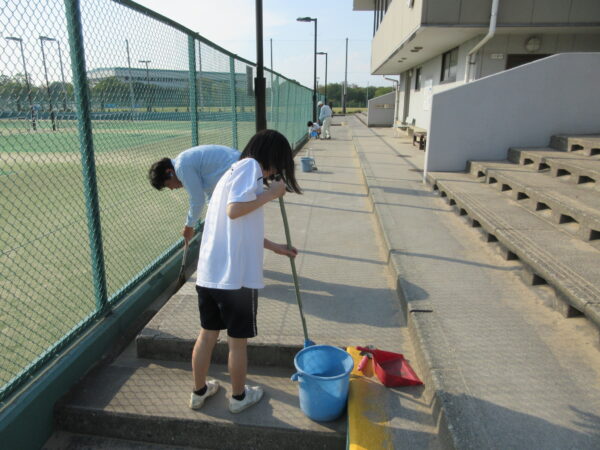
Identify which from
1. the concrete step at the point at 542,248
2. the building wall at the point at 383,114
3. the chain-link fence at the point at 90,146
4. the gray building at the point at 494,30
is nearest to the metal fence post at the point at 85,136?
the chain-link fence at the point at 90,146

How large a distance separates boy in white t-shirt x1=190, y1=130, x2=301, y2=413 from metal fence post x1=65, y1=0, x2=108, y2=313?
3.90ft

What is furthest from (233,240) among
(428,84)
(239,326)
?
(428,84)

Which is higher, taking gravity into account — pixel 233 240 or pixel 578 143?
pixel 578 143

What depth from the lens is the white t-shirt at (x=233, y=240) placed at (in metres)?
2.16

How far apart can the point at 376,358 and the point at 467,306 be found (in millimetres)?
982

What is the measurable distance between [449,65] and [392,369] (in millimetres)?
11243

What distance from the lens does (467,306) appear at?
3281 mm

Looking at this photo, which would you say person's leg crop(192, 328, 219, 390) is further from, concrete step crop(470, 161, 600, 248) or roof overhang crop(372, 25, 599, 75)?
roof overhang crop(372, 25, 599, 75)

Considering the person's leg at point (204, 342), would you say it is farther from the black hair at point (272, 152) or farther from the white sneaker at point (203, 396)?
the black hair at point (272, 152)

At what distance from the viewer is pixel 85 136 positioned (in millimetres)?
2906

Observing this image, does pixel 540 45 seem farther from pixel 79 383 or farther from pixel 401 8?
pixel 79 383

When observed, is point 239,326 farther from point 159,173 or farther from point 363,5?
point 363,5

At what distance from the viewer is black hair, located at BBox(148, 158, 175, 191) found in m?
3.05

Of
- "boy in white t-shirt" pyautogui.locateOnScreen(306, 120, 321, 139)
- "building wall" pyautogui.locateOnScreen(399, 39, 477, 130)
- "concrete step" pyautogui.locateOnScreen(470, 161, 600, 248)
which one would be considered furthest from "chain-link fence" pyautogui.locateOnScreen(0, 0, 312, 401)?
"boy in white t-shirt" pyautogui.locateOnScreen(306, 120, 321, 139)
